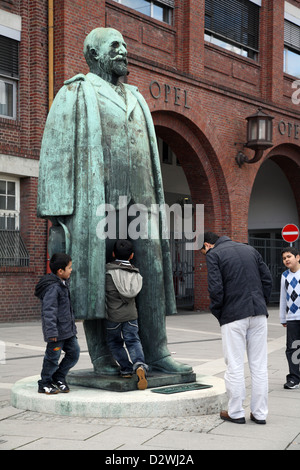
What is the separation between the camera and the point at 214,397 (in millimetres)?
5562

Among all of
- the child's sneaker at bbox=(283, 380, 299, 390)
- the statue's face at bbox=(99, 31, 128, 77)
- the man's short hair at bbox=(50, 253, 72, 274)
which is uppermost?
the statue's face at bbox=(99, 31, 128, 77)

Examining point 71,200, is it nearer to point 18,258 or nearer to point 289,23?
point 18,258

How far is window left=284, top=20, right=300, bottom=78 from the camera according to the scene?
22.8m

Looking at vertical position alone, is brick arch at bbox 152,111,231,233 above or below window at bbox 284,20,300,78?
below

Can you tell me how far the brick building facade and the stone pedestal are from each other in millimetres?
8577

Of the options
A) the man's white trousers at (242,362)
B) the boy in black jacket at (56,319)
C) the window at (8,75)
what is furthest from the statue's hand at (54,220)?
the window at (8,75)

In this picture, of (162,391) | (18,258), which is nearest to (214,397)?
(162,391)

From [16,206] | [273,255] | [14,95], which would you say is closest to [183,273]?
[273,255]

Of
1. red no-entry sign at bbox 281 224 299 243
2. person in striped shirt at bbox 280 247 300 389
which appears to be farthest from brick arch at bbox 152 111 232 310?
person in striped shirt at bbox 280 247 300 389

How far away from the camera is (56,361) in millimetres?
5613

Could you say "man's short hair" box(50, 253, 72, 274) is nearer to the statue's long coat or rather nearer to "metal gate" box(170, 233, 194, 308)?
the statue's long coat

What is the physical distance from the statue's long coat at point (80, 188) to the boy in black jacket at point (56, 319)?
0.36ft

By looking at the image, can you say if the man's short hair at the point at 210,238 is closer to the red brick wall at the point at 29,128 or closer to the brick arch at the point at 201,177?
the red brick wall at the point at 29,128
